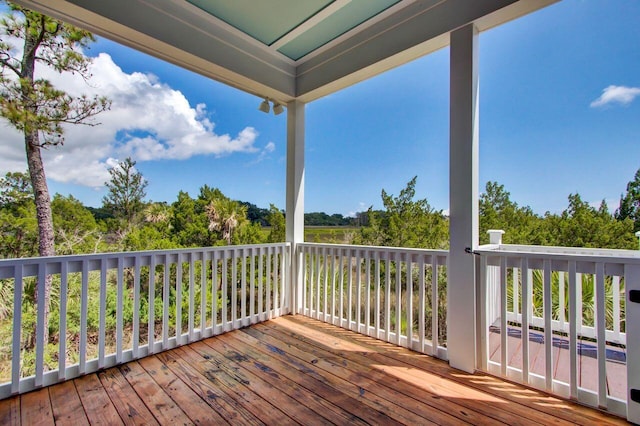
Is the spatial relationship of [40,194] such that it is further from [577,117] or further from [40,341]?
[577,117]

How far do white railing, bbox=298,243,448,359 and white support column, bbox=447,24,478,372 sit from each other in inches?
7.1

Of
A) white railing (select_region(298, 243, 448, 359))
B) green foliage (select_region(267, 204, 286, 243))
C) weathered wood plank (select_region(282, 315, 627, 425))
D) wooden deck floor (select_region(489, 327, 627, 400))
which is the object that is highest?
green foliage (select_region(267, 204, 286, 243))

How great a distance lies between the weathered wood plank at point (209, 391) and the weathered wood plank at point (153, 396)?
16cm

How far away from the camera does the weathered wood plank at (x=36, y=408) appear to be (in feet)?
4.99

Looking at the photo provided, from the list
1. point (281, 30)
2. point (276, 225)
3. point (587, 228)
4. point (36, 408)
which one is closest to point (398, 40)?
point (281, 30)

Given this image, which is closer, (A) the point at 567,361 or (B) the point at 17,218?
(A) the point at 567,361

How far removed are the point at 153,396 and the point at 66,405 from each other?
0.48 meters

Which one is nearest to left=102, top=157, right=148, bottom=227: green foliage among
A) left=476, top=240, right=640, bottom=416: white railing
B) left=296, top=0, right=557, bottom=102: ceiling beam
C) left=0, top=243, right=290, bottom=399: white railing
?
left=0, top=243, right=290, bottom=399: white railing

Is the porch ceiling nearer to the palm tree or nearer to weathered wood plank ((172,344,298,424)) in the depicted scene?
the palm tree

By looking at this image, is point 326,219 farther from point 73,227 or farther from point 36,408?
point 36,408

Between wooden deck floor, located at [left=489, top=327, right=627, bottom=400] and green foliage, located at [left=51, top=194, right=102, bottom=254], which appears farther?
green foliage, located at [left=51, top=194, right=102, bottom=254]

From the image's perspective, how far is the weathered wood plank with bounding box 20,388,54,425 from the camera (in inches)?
59.9

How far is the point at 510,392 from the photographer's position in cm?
183

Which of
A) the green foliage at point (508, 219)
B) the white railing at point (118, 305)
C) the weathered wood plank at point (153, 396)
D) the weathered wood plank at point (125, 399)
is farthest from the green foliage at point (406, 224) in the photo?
the weathered wood plank at point (125, 399)
